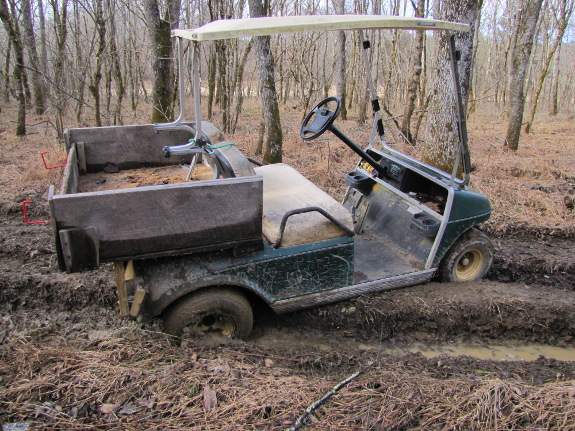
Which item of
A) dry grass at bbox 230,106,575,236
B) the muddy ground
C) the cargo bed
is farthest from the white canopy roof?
dry grass at bbox 230,106,575,236

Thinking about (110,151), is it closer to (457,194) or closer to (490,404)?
(457,194)

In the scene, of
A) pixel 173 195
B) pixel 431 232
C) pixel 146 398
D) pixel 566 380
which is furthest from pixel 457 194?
pixel 146 398

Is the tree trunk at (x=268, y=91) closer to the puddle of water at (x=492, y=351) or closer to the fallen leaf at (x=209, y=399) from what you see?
the puddle of water at (x=492, y=351)

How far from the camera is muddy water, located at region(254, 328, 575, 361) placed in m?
3.70

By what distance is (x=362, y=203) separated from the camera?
198 inches

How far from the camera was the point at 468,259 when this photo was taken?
4512 mm

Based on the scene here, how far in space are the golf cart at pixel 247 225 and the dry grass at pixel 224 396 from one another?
47cm

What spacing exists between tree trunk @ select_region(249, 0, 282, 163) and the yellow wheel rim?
4.12 m

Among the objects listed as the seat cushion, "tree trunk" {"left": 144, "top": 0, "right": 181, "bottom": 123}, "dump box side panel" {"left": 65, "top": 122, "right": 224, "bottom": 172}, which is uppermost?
"tree trunk" {"left": 144, "top": 0, "right": 181, "bottom": 123}

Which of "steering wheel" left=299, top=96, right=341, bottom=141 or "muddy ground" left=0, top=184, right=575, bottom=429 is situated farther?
"steering wheel" left=299, top=96, right=341, bottom=141

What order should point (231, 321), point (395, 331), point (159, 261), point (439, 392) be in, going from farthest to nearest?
point (395, 331) < point (231, 321) < point (159, 261) < point (439, 392)

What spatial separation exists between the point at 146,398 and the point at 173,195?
120cm

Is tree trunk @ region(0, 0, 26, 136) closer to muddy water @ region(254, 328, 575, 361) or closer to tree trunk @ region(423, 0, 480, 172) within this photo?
tree trunk @ region(423, 0, 480, 172)

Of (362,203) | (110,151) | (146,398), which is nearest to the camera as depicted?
(146,398)
